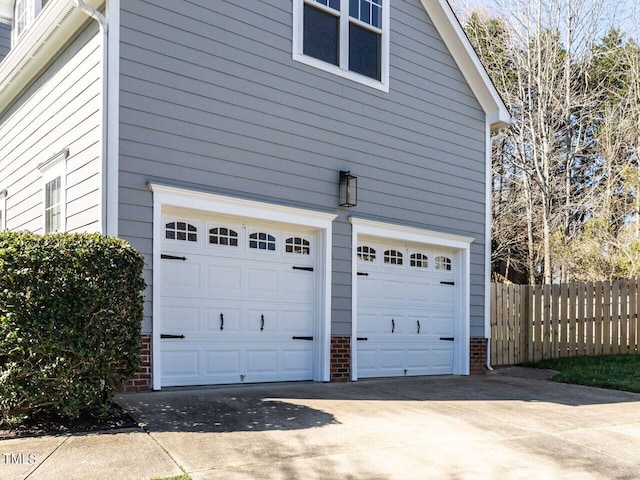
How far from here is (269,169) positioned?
8.26 m

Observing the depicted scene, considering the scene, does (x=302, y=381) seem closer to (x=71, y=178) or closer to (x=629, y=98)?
(x=71, y=178)

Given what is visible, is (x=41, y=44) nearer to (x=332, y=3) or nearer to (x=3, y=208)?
(x=3, y=208)

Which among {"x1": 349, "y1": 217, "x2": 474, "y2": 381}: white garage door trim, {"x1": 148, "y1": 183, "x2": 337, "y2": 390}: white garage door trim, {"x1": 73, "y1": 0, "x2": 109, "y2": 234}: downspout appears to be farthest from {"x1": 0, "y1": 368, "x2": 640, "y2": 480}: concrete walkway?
{"x1": 349, "y1": 217, "x2": 474, "y2": 381}: white garage door trim

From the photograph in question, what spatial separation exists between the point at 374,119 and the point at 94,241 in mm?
5322

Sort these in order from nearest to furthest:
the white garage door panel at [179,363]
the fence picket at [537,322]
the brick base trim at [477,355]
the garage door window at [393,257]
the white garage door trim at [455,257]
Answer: the white garage door panel at [179,363]
the white garage door trim at [455,257]
the garage door window at [393,257]
the brick base trim at [477,355]
the fence picket at [537,322]

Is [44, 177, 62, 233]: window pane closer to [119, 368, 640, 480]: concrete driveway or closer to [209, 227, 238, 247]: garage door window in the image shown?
[209, 227, 238, 247]: garage door window

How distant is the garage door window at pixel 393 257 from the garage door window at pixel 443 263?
3.00ft

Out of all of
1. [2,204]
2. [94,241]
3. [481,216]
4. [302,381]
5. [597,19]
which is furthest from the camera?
[597,19]

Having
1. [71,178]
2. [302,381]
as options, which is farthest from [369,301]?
[71,178]

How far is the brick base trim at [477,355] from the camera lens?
10.8 meters

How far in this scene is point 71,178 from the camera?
7656 millimetres

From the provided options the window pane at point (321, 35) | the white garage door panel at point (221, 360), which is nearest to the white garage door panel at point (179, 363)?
the white garage door panel at point (221, 360)

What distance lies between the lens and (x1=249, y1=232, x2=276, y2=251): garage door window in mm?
8242

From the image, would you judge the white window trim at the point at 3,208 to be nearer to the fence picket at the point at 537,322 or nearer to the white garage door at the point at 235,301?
the white garage door at the point at 235,301
